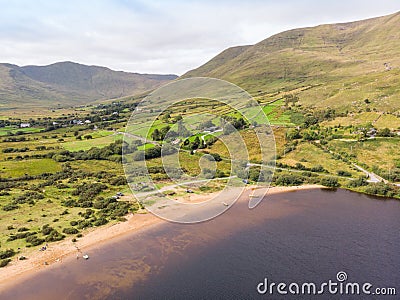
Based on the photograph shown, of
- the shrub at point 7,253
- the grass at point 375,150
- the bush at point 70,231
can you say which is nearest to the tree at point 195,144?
the grass at point 375,150

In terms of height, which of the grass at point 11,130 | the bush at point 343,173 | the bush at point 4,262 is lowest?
the bush at point 4,262

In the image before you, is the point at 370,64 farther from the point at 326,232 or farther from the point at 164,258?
the point at 164,258

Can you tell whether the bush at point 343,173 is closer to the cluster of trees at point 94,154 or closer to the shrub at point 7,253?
the cluster of trees at point 94,154

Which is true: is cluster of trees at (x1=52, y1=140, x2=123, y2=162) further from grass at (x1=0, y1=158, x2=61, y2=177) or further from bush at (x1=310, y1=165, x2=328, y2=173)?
bush at (x1=310, y1=165, x2=328, y2=173)

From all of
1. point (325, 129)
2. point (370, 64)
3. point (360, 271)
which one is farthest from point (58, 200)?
point (370, 64)

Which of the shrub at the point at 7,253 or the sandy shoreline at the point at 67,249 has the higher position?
the shrub at the point at 7,253

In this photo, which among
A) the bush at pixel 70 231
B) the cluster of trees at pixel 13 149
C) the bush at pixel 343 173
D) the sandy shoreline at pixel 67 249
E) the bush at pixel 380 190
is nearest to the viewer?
the sandy shoreline at pixel 67 249
